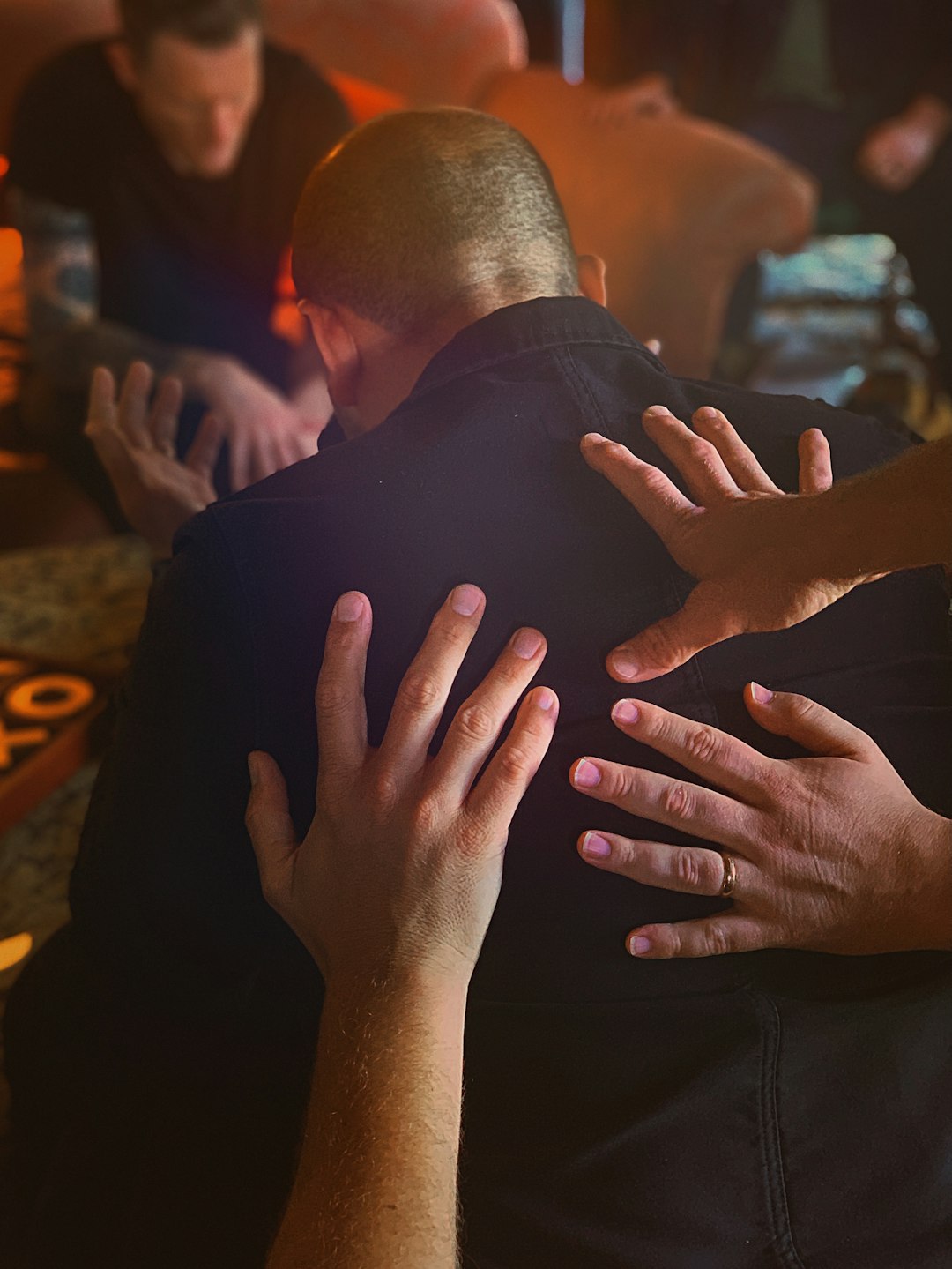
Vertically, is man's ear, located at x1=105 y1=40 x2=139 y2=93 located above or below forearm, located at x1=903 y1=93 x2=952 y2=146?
above

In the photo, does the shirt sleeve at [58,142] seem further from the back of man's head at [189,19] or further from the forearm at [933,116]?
the forearm at [933,116]

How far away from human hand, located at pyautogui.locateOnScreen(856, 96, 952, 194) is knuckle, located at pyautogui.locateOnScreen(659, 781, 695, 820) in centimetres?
243

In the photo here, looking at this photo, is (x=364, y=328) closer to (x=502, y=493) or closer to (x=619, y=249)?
(x=502, y=493)

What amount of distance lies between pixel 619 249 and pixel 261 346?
0.81 metres

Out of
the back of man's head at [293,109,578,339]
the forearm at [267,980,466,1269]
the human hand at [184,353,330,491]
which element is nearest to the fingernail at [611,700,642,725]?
the forearm at [267,980,466,1269]

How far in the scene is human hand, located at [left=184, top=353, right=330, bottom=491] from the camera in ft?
5.75

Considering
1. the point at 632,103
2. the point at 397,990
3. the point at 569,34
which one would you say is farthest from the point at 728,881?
the point at 569,34

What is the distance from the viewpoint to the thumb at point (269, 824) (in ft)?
2.43

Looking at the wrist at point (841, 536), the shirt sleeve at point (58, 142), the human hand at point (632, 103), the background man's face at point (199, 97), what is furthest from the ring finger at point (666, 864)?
the human hand at point (632, 103)

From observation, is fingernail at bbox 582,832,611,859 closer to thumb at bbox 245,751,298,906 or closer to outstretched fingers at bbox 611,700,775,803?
outstretched fingers at bbox 611,700,775,803

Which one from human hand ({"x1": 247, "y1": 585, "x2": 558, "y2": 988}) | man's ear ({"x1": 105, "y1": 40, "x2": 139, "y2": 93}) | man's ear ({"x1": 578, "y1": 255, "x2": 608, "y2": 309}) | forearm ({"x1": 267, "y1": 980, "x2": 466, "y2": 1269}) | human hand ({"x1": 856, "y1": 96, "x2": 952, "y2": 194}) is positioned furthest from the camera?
human hand ({"x1": 856, "y1": 96, "x2": 952, "y2": 194})

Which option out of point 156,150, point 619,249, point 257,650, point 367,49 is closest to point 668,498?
point 257,650

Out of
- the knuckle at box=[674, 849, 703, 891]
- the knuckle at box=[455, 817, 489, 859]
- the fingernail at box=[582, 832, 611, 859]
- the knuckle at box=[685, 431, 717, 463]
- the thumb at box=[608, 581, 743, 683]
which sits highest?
the knuckle at box=[685, 431, 717, 463]

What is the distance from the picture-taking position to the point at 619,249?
86.0 inches
